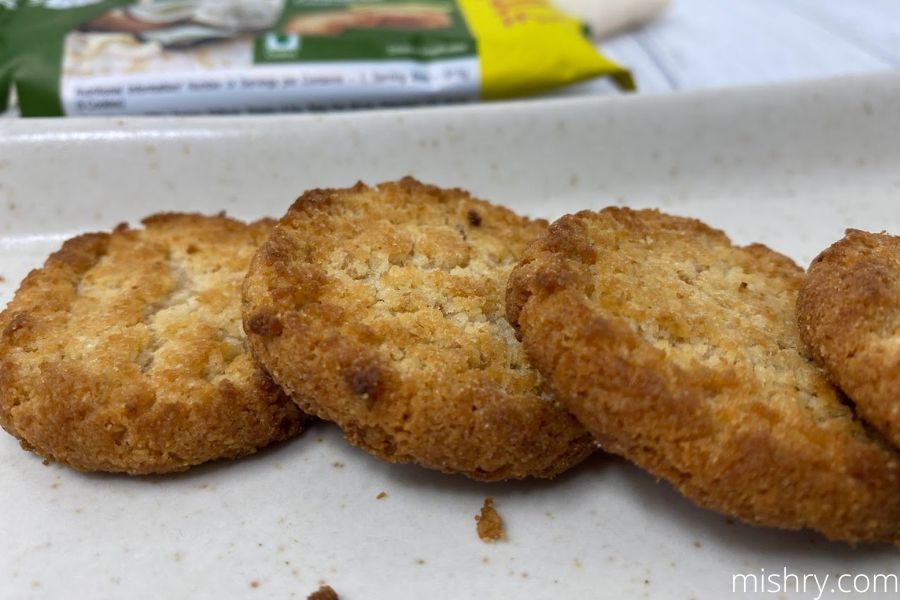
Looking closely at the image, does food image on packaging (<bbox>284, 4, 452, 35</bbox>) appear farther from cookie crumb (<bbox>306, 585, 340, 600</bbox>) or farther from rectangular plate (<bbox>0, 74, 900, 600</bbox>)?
cookie crumb (<bbox>306, 585, 340, 600</bbox>)

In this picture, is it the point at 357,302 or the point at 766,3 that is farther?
the point at 766,3

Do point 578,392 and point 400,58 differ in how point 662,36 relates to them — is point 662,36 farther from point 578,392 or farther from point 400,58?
point 578,392

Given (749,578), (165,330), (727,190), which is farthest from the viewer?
(727,190)

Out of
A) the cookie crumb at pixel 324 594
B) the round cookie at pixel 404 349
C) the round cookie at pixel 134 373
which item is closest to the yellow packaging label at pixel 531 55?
the round cookie at pixel 404 349

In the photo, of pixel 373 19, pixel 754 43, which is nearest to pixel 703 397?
pixel 373 19

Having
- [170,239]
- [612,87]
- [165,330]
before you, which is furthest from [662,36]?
[165,330]

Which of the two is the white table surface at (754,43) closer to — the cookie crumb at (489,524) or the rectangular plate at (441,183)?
the rectangular plate at (441,183)
